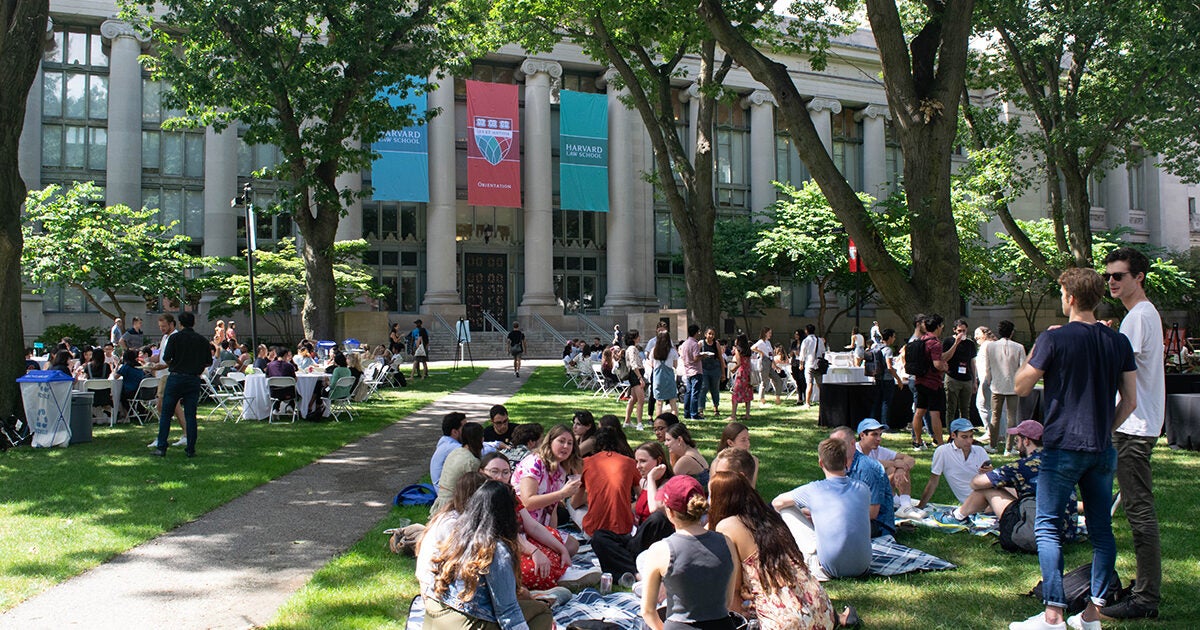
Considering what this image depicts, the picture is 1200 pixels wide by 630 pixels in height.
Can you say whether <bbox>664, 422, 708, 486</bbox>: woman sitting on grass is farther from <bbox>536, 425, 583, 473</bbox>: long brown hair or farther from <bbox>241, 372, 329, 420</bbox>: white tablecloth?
<bbox>241, 372, 329, 420</bbox>: white tablecloth

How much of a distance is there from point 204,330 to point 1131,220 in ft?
160

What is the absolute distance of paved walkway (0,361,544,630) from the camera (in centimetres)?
562

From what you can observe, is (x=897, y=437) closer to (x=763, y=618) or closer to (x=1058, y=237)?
(x=763, y=618)

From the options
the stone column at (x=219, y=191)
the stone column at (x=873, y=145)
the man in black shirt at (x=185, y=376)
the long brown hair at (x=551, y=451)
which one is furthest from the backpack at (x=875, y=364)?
the stone column at (x=873, y=145)

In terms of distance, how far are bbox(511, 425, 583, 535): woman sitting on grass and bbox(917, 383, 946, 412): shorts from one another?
633 cm

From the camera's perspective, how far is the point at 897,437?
1410 centimetres

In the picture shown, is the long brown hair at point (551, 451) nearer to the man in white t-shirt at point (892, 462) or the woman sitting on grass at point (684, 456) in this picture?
the woman sitting on grass at point (684, 456)

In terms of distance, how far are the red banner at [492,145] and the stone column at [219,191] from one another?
30.2 ft

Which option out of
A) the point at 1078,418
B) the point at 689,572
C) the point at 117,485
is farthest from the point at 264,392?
the point at 1078,418

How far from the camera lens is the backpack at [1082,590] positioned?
520cm

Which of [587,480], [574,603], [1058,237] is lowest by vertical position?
[574,603]

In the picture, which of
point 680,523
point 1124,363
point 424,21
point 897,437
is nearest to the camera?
point 680,523

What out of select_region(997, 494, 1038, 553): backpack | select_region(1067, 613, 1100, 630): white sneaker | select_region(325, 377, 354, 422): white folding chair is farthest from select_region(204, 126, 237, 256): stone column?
select_region(1067, 613, 1100, 630): white sneaker

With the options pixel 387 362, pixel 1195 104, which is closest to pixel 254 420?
pixel 387 362
